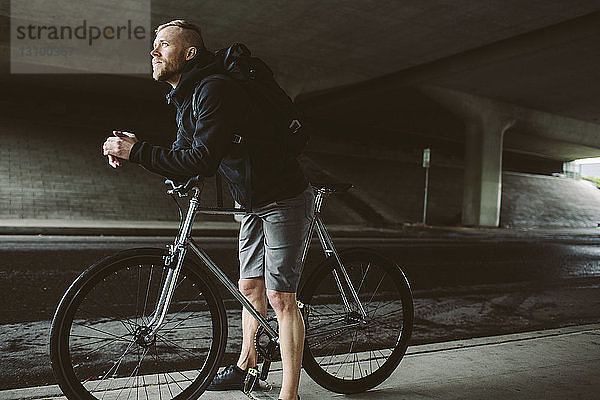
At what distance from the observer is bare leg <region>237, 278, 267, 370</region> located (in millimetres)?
3115

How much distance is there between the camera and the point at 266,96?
2.74 m

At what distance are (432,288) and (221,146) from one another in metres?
5.56

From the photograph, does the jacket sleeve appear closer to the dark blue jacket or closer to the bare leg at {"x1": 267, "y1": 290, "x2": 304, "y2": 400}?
the dark blue jacket

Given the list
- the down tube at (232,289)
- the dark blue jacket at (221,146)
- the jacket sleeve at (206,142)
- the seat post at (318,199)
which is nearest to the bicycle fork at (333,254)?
the seat post at (318,199)

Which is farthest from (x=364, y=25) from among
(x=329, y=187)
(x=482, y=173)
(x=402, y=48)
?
(x=329, y=187)

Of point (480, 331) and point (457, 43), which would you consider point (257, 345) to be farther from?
point (457, 43)

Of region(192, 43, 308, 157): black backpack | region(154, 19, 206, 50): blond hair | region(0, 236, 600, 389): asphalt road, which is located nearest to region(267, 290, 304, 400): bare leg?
region(192, 43, 308, 157): black backpack

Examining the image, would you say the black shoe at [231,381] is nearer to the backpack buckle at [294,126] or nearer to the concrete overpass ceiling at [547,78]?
the backpack buckle at [294,126]

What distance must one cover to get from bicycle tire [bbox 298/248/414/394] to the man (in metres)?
0.31

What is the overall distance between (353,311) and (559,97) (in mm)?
25679

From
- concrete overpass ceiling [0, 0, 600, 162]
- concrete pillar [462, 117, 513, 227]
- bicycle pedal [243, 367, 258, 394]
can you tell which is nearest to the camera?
bicycle pedal [243, 367, 258, 394]

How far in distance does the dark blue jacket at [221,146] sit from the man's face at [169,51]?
0.07 meters

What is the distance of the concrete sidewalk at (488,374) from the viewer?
3.20 m

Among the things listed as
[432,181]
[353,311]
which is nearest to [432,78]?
[432,181]
